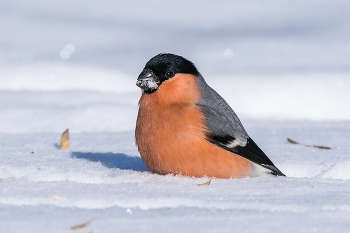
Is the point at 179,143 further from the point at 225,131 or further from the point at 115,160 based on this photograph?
the point at 115,160

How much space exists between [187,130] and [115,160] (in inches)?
57.4

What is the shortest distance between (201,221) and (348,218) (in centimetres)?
86

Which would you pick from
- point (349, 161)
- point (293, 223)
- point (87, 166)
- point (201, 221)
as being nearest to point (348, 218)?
point (293, 223)

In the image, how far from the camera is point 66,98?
9.25 m

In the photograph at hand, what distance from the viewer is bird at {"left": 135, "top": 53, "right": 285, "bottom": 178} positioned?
381 cm

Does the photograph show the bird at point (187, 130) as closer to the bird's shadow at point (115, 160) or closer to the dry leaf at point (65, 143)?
the bird's shadow at point (115, 160)

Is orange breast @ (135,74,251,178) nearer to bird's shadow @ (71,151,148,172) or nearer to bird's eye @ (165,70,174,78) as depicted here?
bird's eye @ (165,70,174,78)

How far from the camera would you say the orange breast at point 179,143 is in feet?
12.5

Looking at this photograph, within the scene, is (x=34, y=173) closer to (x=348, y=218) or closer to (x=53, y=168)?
(x=53, y=168)

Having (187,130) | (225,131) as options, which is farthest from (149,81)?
(225,131)

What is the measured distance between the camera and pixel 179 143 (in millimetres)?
3785

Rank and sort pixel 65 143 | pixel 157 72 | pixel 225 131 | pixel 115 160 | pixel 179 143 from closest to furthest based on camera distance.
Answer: pixel 179 143 → pixel 225 131 → pixel 157 72 → pixel 115 160 → pixel 65 143

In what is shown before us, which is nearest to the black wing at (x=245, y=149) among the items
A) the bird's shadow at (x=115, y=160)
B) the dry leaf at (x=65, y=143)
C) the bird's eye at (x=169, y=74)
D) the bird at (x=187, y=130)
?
the bird at (x=187, y=130)

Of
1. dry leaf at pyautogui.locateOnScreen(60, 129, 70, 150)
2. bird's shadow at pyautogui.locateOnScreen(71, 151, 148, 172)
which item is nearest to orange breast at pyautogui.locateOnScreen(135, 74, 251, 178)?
bird's shadow at pyautogui.locateOnScreen(71, 151, 148, 172)
